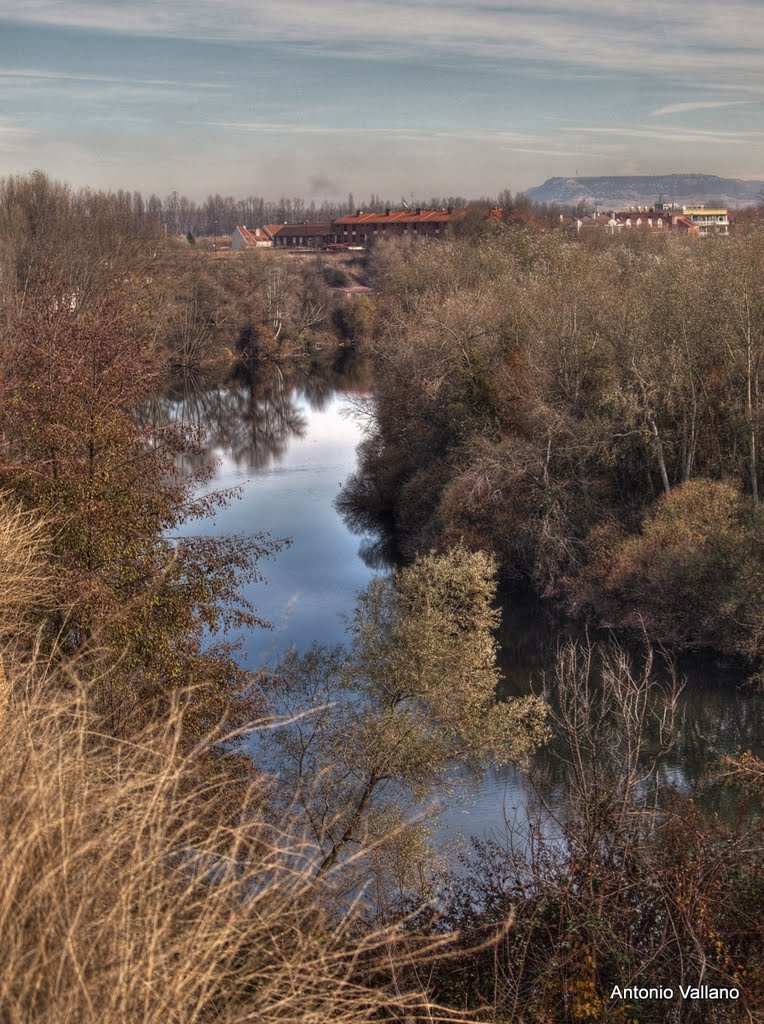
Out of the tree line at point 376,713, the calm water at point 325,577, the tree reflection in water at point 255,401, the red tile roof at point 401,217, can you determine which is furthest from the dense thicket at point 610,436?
the red tile roof at point 401,217

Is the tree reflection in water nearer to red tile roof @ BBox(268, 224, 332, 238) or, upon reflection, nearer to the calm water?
the calm water

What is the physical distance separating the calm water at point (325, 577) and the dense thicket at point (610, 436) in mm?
1368

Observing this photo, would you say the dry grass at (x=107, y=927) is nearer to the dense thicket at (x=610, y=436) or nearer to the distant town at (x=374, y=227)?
the dense thicket at (x=610, y=436)

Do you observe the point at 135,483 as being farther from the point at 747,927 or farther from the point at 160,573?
the point at 747,927

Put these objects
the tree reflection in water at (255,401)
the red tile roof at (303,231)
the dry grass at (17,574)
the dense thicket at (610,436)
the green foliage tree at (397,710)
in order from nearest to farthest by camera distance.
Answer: the dry grass at (17,574) → the green foliage tree at (397,710) → the dense thicket at (610,436) → the tree reflection in water at (255,401) → the red tile roof at (303,231)

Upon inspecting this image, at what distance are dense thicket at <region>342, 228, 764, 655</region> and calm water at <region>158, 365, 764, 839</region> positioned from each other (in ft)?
4.49

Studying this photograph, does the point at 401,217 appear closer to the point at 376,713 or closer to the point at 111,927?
the point at 376,713

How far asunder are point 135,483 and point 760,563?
12.7 m

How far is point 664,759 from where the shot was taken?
16969mm

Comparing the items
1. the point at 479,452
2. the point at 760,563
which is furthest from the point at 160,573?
the point at 479,452

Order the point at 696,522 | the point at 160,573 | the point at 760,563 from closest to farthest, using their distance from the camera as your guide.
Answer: the point at 160,573, the point at 760,563, the point at 696,522

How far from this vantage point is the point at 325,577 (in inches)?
1056

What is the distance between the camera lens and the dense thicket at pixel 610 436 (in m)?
→ 22.2

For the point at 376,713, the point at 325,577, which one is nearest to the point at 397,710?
the point at 376,713
